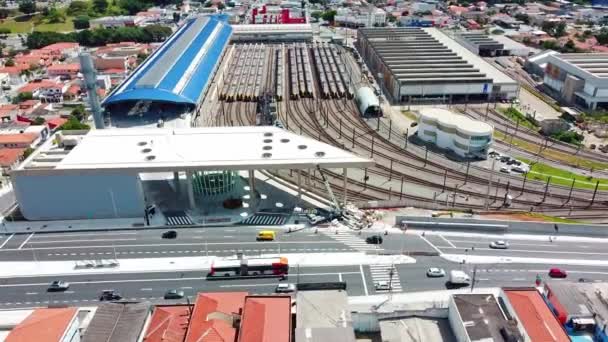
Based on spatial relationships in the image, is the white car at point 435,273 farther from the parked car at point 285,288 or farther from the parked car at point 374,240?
the parked car at point 285,288

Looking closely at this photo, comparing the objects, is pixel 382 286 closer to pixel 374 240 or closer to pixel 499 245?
pixel 374 240

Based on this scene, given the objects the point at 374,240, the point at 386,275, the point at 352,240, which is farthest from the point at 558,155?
the point at 386,275

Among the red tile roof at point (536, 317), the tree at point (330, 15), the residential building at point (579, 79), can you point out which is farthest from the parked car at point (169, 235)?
the tree at point (330, 15)

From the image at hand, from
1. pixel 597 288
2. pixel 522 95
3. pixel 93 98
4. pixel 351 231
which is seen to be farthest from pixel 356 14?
pixel 597 288

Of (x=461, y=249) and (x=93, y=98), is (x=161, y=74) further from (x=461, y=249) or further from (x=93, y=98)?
(x=461, y=249)

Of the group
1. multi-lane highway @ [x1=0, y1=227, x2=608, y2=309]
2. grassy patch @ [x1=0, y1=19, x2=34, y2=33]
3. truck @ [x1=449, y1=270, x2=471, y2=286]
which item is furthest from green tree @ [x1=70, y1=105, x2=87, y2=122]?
grassy patch @ [x1=0, y1=19, x2=34, y2=33]
